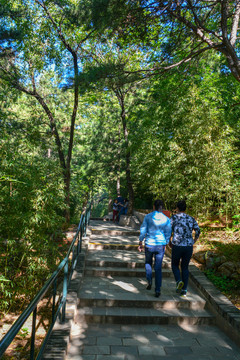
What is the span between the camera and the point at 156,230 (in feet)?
13.4

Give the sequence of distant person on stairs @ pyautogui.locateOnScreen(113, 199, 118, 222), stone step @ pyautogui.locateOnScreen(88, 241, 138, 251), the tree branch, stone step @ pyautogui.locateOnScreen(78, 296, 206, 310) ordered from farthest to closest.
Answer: distant person on stairs @ pyautogui.locateOnScreen(113, 199, 118, 222) < stone step @ pyautogui.locateOnScreen(88, 241, 138, 251) < the tree branch < stone step @ pyautogui.locateOnScreen(78, 296, 206, 310)

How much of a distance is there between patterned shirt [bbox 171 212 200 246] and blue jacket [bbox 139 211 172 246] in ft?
0.37

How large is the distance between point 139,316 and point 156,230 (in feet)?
4.22

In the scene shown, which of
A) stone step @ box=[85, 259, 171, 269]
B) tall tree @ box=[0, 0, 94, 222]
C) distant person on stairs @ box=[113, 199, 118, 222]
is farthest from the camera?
distant person on stairs @ box=[113, 199, 118, 222]

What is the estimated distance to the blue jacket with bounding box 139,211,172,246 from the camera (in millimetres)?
4078

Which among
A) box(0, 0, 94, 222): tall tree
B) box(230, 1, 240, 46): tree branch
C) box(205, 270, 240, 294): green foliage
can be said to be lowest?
box(205, 270, 240, 294): green foliage

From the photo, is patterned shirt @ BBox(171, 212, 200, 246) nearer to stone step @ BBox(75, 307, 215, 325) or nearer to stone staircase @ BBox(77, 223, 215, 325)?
stone staircase @ BBox(77, 223, 215, 325)

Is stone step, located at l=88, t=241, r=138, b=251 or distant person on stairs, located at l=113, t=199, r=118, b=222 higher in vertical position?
distant person on stairs, located at l=113, t=199, r=118, b=222

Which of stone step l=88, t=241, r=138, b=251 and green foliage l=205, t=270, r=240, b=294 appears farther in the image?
stone step l=88, t=241, r=138, b=251

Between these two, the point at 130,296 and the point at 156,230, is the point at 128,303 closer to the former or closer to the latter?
the point at 130,296

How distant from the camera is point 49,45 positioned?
32.3ft

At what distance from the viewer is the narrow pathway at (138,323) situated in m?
2.92

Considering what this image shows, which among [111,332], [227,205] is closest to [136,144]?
[227,205]

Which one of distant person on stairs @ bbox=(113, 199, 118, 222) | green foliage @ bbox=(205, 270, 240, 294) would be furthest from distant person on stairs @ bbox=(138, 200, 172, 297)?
distant person on stairs @ bbox=(113, 199, 118, 222)
